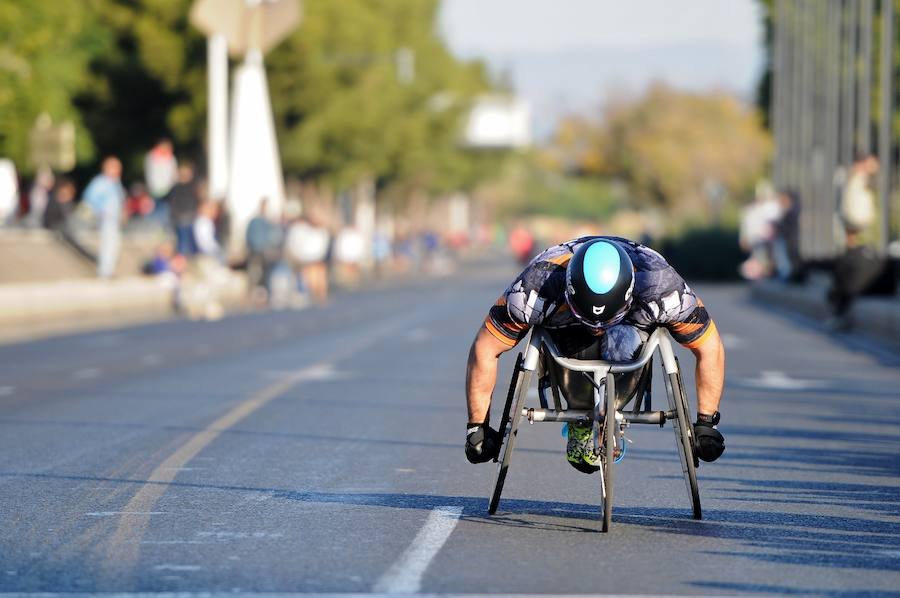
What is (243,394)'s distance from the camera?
16.1 meters

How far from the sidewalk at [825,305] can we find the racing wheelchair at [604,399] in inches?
589

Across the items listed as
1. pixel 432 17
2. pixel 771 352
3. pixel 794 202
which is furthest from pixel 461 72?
pixel 771 352

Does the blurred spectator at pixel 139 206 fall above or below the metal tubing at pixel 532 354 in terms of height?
below

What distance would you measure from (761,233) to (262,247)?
9.88 metres

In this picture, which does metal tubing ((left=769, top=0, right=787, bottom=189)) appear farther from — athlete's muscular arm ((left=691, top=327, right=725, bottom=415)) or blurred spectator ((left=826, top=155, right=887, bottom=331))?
athlete's muscular arm ((left=691, top=327, right=725, bottom=415))

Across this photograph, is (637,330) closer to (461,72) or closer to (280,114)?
(280,114)

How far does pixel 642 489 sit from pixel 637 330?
169cm

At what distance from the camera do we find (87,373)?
62.5 feet

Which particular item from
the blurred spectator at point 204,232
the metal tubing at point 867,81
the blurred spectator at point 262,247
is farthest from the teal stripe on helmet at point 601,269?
the blurred spectator at point 262,247

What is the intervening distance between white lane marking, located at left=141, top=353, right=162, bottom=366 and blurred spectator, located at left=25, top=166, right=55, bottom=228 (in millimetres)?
22727

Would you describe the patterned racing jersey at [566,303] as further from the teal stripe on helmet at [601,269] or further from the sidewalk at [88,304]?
the sidewalk at [88,304]

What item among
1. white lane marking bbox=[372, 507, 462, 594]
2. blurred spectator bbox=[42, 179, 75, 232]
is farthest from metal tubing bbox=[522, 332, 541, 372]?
blurred spectator bbox=[42, 179, 75, 232]

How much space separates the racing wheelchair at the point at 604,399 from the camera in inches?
326

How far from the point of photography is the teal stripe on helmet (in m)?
8.05
